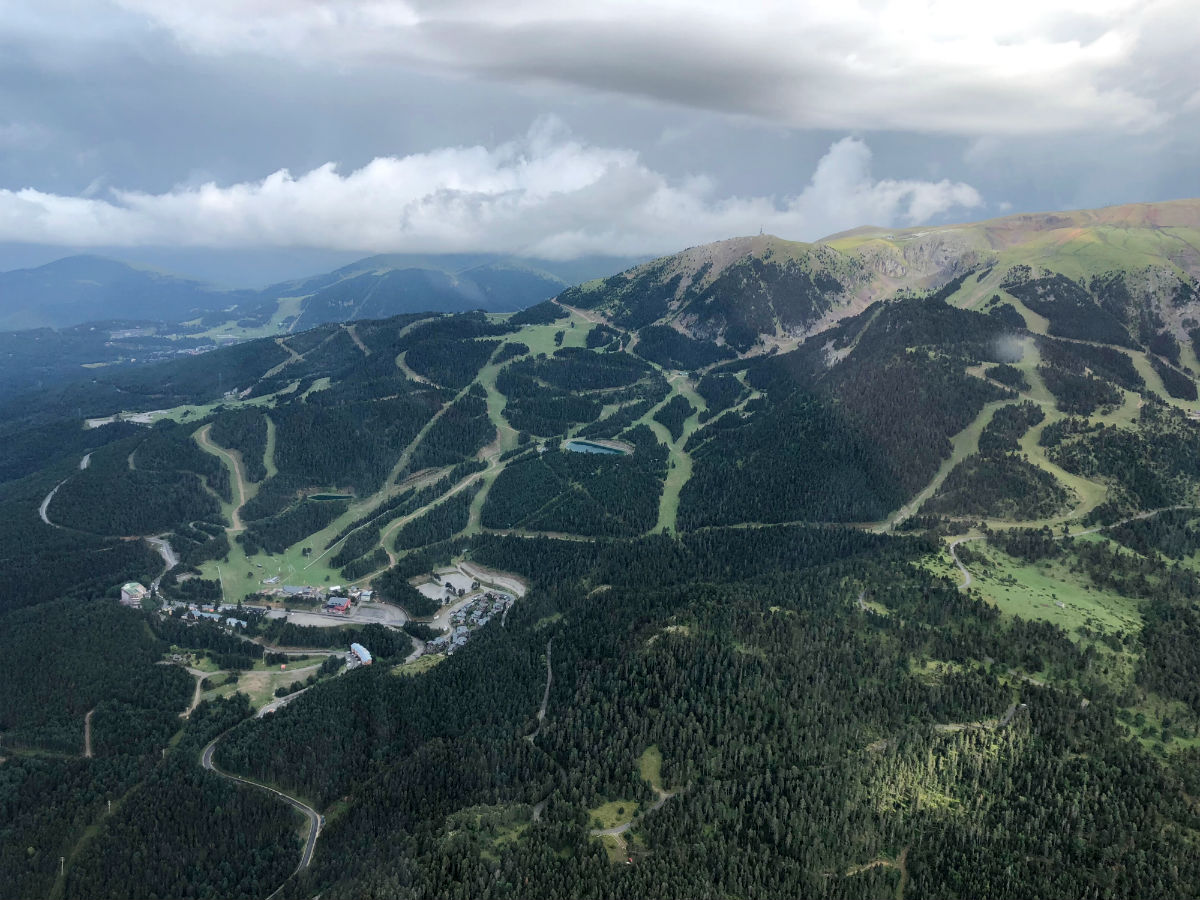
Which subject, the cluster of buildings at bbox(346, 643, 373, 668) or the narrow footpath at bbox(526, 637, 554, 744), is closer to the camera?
the narrow footpath at bbox(526, 637, 554, 744)

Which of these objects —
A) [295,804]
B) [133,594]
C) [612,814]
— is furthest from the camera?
[133,594]

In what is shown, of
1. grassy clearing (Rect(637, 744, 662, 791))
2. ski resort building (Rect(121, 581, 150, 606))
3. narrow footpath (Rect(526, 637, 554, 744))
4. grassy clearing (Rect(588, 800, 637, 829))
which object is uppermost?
grassy clearing (Rect(637, 744, 662, 791))

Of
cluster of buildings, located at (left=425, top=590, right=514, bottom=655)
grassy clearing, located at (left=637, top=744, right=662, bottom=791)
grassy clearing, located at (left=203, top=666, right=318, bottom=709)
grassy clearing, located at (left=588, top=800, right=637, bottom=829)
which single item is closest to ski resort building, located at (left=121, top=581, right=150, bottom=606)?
grassy clearing, located at (left=203, top=666, right=318, bottom=709)

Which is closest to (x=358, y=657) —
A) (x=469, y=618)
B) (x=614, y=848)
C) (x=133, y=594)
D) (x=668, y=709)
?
(x=469, y=618)

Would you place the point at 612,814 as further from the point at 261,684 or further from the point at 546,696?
the point at 261,684

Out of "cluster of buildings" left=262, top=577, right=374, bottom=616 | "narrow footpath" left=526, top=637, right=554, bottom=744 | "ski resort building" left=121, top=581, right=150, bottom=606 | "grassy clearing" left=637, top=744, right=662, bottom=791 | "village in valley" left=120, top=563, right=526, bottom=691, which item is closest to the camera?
"grassy clearing" left=637, top=744, right=662, bottom=791

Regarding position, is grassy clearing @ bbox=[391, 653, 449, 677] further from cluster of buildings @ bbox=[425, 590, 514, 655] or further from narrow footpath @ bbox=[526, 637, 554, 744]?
narrow footpath @ bbox=[526, 637, 554, 744]
